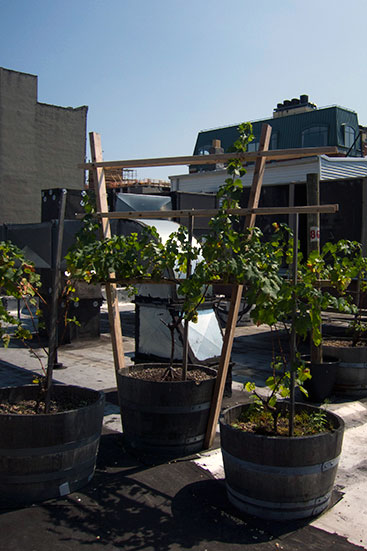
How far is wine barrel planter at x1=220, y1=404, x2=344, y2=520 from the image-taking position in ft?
13.8

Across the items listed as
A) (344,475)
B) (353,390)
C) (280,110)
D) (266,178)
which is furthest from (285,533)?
(280,110)

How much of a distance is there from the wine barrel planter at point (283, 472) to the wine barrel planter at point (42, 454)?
1279 millimetres

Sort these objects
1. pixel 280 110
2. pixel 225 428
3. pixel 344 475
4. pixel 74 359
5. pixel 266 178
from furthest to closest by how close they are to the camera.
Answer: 1. pixel 280 110
2. pixel 266 178
3. pixel 74 359
4. pixel 344 475
5. pixel 225 428

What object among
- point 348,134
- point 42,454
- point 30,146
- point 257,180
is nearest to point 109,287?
point 257,180

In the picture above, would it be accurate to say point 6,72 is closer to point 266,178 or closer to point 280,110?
point 266,178

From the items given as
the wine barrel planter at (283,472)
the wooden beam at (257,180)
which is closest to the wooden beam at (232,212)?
the wooden beam at (257,180)

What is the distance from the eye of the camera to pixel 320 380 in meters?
7.81

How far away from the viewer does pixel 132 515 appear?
4.31m

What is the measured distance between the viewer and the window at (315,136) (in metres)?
35.7

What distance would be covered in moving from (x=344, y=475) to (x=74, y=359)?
20.8 feet

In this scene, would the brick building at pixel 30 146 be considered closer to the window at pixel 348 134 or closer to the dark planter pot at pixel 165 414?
the window at pixel 348 134

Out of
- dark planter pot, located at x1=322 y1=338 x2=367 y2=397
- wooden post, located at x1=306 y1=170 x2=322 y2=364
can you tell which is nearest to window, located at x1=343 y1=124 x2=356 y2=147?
wooden post, located at x1=306 y1=170 x2=322 y2=364

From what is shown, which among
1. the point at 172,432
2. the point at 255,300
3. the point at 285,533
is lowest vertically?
the point at 285,533

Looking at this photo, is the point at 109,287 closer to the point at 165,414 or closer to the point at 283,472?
the point at 165,414
